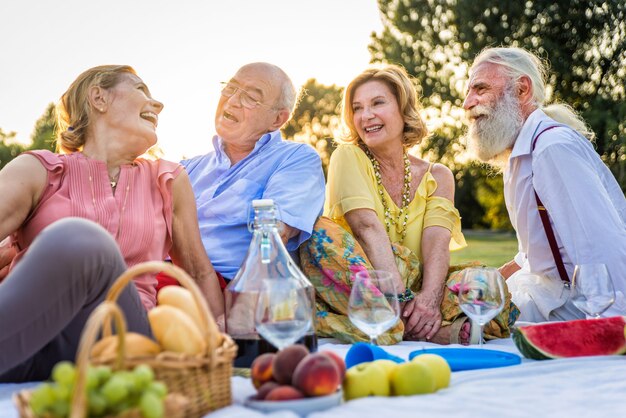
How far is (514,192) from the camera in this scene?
520 centimetres

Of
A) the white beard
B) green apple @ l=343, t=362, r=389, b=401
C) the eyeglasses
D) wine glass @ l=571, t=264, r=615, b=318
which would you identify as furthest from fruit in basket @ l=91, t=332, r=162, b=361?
the white beard

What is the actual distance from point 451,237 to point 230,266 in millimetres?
1714

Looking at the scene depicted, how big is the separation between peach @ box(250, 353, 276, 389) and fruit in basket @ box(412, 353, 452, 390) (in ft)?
2.00

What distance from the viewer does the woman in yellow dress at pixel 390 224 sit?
4523 millimetres

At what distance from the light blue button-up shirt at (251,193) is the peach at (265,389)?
1.99m

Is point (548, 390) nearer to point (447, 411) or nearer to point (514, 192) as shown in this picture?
point (447, 411)

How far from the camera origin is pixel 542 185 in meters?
4.83

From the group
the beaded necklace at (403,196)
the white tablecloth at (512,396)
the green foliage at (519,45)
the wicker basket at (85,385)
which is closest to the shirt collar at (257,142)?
the beaded necklace at (403,196)

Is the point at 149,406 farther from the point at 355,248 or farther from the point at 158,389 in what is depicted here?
the point at 355,248

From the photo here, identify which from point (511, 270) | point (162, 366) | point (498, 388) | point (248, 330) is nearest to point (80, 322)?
point (248, 330)

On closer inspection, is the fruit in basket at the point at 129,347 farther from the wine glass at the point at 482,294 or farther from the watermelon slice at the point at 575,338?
the watermelon slice at the point at 575,338

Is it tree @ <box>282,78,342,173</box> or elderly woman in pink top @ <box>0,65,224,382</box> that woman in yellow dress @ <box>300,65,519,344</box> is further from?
tree @ <box>282,78,342,173</box>

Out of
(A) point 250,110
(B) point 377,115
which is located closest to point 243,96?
(A) point 250,110

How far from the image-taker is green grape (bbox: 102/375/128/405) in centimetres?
187
